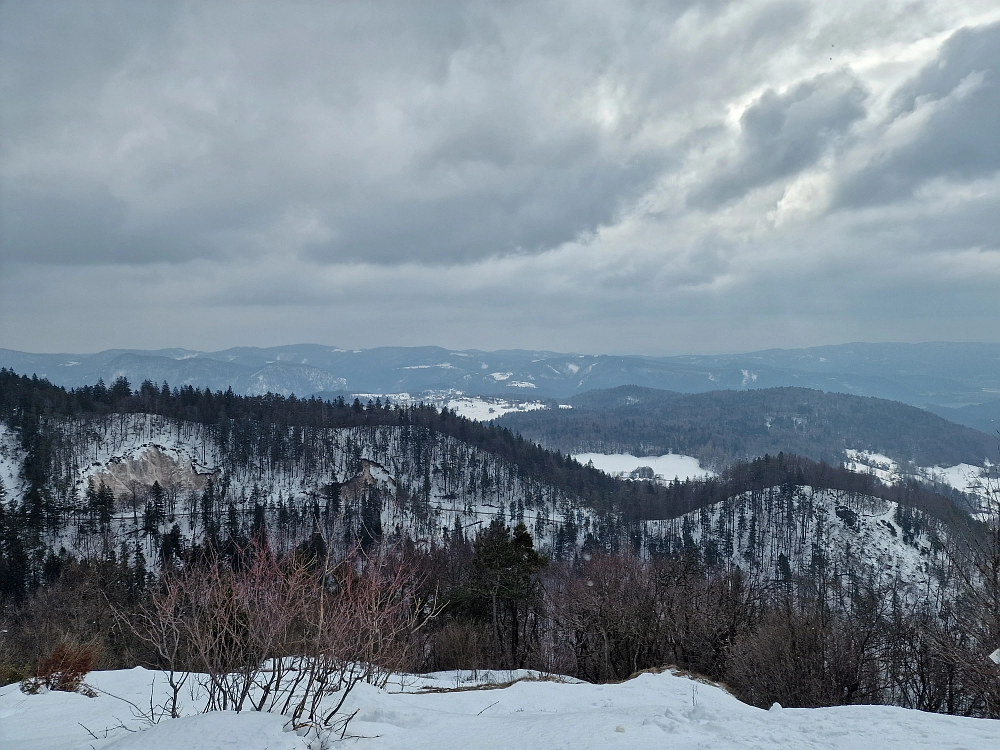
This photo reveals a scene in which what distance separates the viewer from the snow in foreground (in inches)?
330

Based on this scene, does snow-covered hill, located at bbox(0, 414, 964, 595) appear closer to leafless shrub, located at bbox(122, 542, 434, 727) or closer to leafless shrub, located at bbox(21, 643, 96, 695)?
leafless shrub, located at bbox(21, 643, 96, 695)

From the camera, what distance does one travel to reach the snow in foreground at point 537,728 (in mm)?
8383

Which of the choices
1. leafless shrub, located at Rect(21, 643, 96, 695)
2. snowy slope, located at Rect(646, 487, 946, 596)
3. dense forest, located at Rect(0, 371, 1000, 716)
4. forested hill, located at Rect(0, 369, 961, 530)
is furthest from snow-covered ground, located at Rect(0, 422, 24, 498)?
snowy slope, located at Rect(646, 487, 946, 596)

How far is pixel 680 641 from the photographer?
2406 centimetres

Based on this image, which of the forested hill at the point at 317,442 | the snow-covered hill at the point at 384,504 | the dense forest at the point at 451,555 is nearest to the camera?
the dense forest at the point at 451,555

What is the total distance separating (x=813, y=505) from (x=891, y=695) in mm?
119768

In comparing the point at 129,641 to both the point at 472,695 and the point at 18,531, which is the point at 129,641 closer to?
the point at 472,695

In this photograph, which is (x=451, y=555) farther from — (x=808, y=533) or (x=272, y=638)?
(x=808, y=533)

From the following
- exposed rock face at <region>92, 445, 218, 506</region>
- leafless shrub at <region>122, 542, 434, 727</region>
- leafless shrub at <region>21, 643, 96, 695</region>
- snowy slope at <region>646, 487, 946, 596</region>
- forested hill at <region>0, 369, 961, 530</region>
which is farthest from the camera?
exposed rock face at <region>92, 445, 218, 506</region>

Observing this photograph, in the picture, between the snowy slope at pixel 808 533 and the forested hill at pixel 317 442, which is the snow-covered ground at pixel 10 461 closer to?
the forested hill at pixel 317 442

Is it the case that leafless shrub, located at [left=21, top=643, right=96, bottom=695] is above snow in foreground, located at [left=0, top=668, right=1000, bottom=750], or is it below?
below

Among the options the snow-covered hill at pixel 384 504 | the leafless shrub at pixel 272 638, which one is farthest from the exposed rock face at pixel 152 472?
the leafless shrub at pixel 272 638

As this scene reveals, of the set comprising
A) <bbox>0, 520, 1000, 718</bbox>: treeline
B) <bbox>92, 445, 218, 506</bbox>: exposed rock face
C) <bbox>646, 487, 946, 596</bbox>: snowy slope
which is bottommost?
<bbox>646, 487, 946, 596</bbox>: snowy slope

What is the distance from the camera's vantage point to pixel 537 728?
973 centimetres
